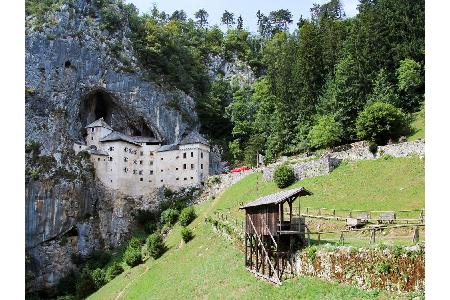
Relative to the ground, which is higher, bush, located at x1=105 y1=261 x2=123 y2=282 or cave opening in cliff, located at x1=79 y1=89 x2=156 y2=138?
cave opening in cliff, located at x1=79 y1=89 x2=156 y2=138

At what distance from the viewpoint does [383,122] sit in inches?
1666

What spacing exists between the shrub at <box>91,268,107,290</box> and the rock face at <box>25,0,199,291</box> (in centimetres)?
824

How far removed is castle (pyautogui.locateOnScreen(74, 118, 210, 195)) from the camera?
181ft

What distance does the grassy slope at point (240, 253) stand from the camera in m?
24.1

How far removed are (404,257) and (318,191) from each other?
20240 mm

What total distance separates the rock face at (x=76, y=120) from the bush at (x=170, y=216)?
5.57m

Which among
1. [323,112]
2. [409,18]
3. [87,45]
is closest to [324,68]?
[323,112]

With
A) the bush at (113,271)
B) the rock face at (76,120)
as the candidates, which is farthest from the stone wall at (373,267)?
the rock face at (76,120)

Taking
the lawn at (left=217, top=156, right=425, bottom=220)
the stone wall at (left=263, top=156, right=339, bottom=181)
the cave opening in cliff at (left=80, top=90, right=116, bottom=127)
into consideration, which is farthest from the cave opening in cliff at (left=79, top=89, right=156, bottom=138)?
the stone wall at (left=263, top=156, right=339, bottom=181)

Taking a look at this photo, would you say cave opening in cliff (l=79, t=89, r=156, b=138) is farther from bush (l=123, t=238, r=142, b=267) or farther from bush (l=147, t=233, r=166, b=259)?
bush (l=147, t=233, r=166, b=259)

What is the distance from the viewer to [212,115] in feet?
218

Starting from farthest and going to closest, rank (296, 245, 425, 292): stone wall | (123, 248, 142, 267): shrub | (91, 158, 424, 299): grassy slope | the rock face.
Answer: the rock face → (123, 248, 142, 267): shrub → (91, 158, 424, 299): grassy slope → (296, 245, 425, 292): stone wall

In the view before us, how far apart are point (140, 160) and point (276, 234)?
35.5 meters

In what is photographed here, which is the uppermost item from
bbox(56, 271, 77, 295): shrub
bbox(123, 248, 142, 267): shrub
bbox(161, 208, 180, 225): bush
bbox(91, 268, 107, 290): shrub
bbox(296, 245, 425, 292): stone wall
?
bbox(296, 245, 425, 292): stone wall
